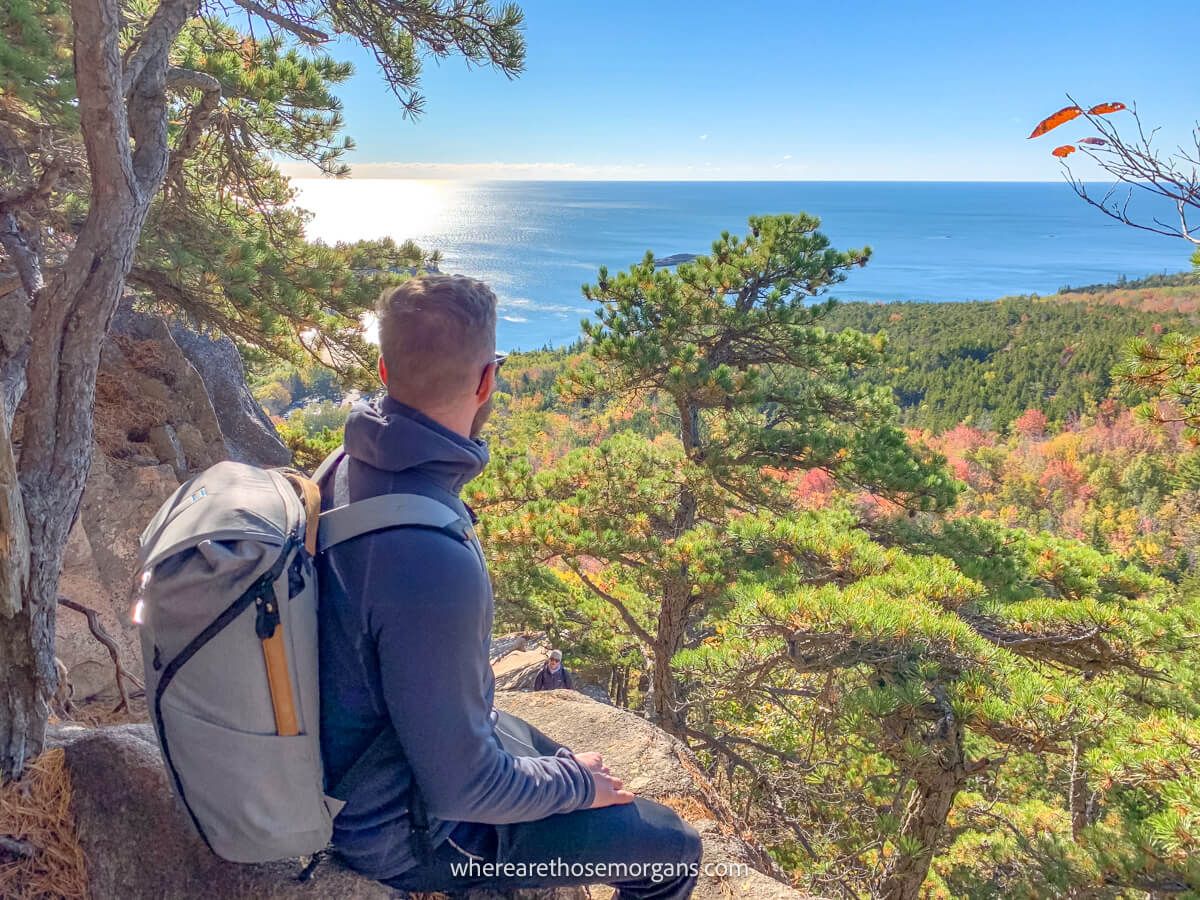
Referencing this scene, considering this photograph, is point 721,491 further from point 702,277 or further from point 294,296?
point 294,296

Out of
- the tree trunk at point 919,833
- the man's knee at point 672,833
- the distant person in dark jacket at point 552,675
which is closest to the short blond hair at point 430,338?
the man's knee at point 672,833

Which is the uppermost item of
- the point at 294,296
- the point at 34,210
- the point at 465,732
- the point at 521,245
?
the point at 521,245

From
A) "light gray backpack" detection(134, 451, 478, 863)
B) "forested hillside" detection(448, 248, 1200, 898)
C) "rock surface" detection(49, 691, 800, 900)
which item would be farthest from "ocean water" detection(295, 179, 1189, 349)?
"light gray backpack" detection(134, 451, 478, 863)

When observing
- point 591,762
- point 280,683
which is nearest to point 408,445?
point 280,683

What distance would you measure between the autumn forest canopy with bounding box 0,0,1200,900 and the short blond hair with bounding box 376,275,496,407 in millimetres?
1201

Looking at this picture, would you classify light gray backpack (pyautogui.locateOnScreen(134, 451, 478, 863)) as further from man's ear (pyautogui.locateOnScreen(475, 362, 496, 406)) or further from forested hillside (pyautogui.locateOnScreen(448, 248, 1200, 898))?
forested hillside (pyautogui.locateOnScreen(448, 248, 1200, 898))

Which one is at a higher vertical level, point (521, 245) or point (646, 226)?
point (646, 226)

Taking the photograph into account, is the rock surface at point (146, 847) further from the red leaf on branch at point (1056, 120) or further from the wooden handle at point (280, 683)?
the red leaf on branch at point (1056, 120)

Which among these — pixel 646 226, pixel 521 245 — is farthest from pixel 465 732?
pixel 646 226

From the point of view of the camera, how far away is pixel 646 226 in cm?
12656

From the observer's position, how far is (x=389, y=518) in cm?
110

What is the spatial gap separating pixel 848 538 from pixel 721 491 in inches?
87.1

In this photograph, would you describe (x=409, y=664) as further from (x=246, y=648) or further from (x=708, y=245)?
(x=708, y=245)

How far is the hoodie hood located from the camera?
116 centimetres
